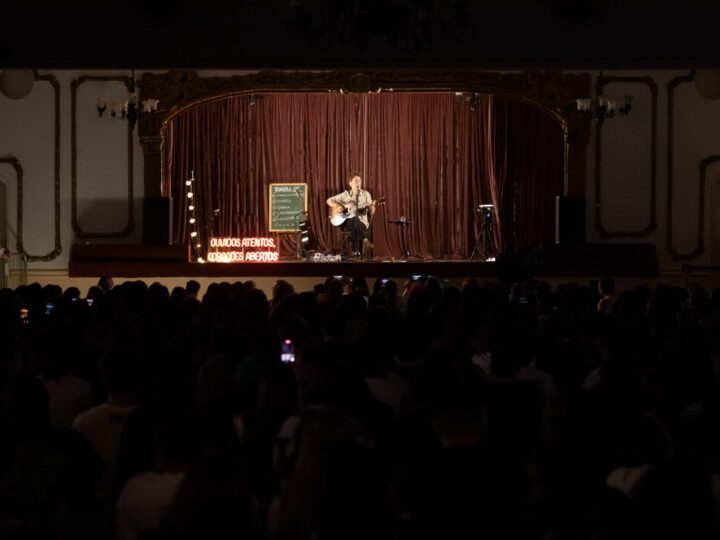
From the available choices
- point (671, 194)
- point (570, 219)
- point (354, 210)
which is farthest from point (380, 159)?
point (671, 194)

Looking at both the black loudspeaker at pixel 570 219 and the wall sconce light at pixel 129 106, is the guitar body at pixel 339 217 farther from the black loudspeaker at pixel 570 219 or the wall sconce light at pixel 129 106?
the black loudspeaker at pixel 570 219

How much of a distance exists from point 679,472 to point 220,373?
2286mm

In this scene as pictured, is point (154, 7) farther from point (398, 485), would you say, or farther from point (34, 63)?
point (398, 485)

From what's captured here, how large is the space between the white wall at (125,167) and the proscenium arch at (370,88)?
29cm

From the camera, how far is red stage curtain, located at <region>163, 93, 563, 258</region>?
60.4ft

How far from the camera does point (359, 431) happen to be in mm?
2818

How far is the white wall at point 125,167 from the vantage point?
17.1 metres

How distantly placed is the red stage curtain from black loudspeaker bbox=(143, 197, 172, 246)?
1.97 metres

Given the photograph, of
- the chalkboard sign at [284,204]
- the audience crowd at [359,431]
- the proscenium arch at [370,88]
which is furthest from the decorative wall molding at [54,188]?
the audience crowd at [359,431]

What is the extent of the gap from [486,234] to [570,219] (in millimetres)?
1647

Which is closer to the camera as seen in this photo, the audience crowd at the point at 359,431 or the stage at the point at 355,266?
the audience crowd at the point at 359,431

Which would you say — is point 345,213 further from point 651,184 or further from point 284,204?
point 651,184

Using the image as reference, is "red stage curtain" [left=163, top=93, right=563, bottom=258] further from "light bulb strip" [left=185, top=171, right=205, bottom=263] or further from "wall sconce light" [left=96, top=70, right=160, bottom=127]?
"wall sconce light" [left=96, top=70, right=160, bottom=127]

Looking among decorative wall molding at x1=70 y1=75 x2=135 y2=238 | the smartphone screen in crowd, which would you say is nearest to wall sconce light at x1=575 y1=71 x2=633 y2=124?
decorative wall molding at x1=70 y1=75 x2=135 y2=238
